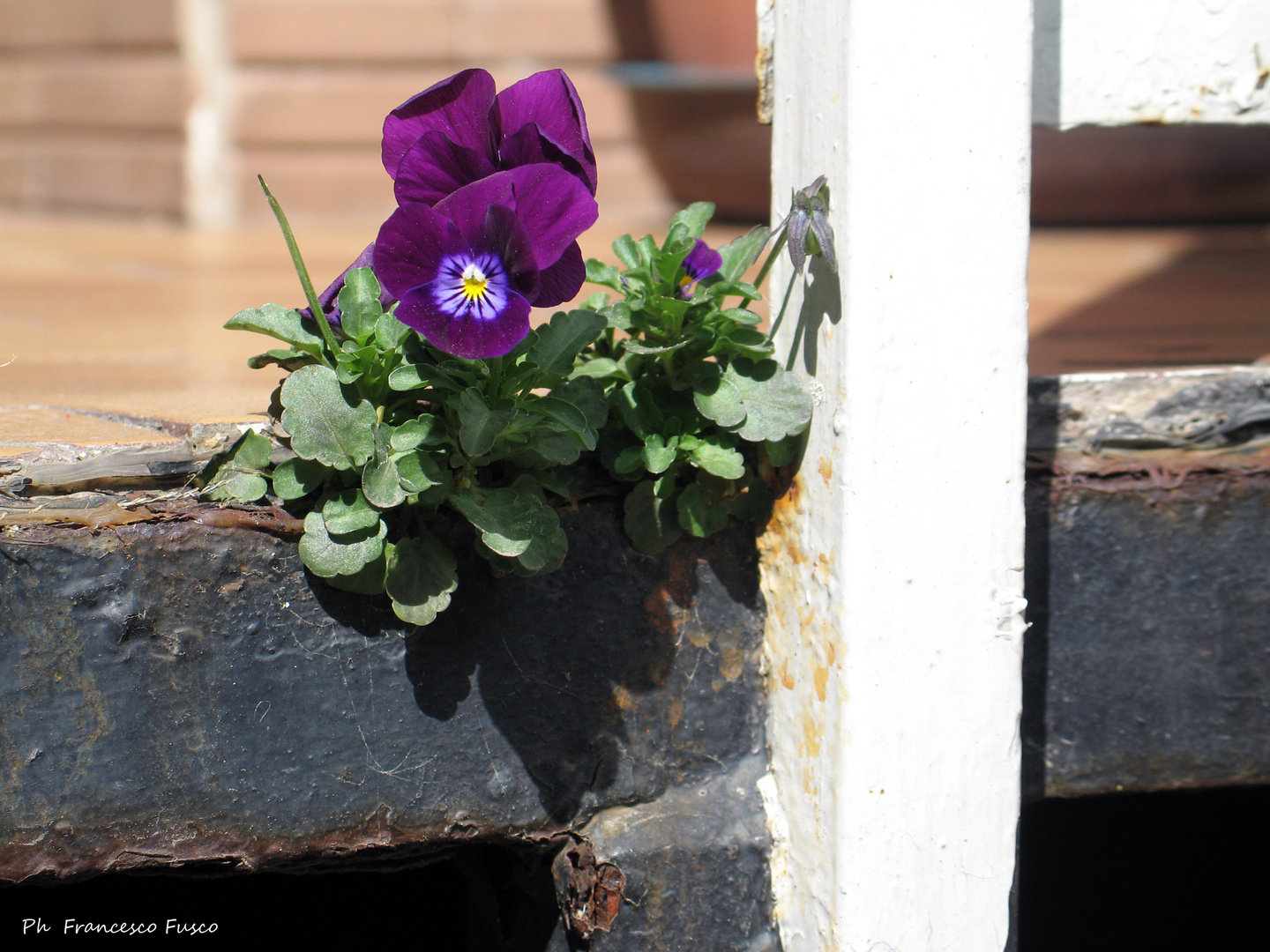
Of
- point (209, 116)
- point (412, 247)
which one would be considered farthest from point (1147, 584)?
point (209, 116)

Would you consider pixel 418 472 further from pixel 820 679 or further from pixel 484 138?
pixel 820 679

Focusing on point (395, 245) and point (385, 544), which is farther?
point (385, 544)

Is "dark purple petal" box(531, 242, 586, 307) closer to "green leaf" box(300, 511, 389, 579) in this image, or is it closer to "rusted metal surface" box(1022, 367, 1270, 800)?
"green leaf" box(300, 511, 389, 579)

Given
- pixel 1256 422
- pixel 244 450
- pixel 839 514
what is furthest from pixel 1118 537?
pixel 244 450

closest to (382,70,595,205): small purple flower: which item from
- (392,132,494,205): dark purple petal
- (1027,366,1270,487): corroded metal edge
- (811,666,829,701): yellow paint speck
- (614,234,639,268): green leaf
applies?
(392,132,494,205): dark purple petal

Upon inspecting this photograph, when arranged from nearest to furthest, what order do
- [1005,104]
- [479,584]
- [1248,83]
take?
1. [1005,104]
2. [479,584]
3. [1248,83]

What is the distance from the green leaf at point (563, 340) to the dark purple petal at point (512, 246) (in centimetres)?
5

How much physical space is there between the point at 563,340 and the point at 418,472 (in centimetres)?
15

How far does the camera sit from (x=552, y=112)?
2.75 ft

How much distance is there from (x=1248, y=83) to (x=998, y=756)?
738 mm

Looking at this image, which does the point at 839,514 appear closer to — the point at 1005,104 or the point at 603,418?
the point at 603,418

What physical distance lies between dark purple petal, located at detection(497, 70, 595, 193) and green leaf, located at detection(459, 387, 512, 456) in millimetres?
180

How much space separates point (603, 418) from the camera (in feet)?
2.97

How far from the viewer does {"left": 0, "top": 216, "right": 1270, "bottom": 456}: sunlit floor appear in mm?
1261
